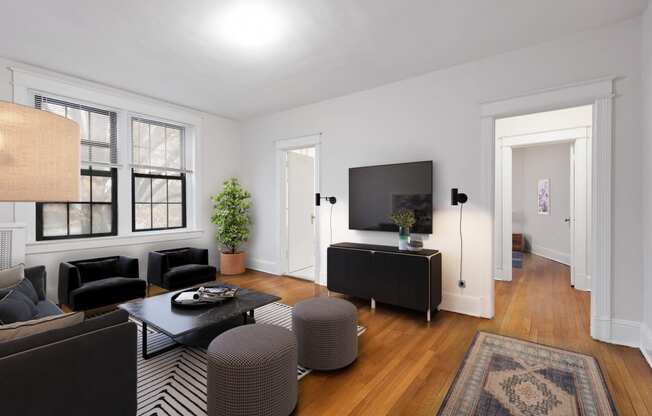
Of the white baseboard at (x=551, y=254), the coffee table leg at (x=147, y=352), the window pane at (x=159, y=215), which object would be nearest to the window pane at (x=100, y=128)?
the window pane at (x=159, y=215)

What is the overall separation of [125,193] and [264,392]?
4.01 m

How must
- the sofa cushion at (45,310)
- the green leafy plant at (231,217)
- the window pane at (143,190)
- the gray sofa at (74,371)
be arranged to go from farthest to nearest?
the green leafy plant at (231,217)
the window pane at (143,190)
the sofa cushion at (45,310)
the gray sofa at (74,371)

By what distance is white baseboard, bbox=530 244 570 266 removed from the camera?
246 inches

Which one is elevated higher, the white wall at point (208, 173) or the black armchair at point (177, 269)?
the white wall at point (208, 173)

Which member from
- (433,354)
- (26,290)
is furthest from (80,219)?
(433,354)

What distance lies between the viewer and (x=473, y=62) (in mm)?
3396

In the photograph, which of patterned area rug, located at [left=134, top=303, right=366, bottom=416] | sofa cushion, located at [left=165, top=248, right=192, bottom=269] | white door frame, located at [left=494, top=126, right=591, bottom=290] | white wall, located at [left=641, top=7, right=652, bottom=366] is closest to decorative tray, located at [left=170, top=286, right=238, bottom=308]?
patterned area rug, located at [left=134, top=303, right=366, bottom=416]

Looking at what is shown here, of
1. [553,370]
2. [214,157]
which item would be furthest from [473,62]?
[214,157]

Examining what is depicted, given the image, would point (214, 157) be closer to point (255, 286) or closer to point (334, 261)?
point (255, 286)

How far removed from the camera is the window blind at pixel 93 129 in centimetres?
392

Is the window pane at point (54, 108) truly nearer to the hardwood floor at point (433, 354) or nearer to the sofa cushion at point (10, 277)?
the sofa cushion at point (10, 277)

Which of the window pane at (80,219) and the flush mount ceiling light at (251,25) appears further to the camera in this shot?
the window pane at (80,219)

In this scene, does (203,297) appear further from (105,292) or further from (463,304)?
(463,304)

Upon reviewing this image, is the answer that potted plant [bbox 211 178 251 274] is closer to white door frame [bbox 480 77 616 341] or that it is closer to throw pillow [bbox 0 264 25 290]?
throw pillow [bbox 0 264 25 290]
